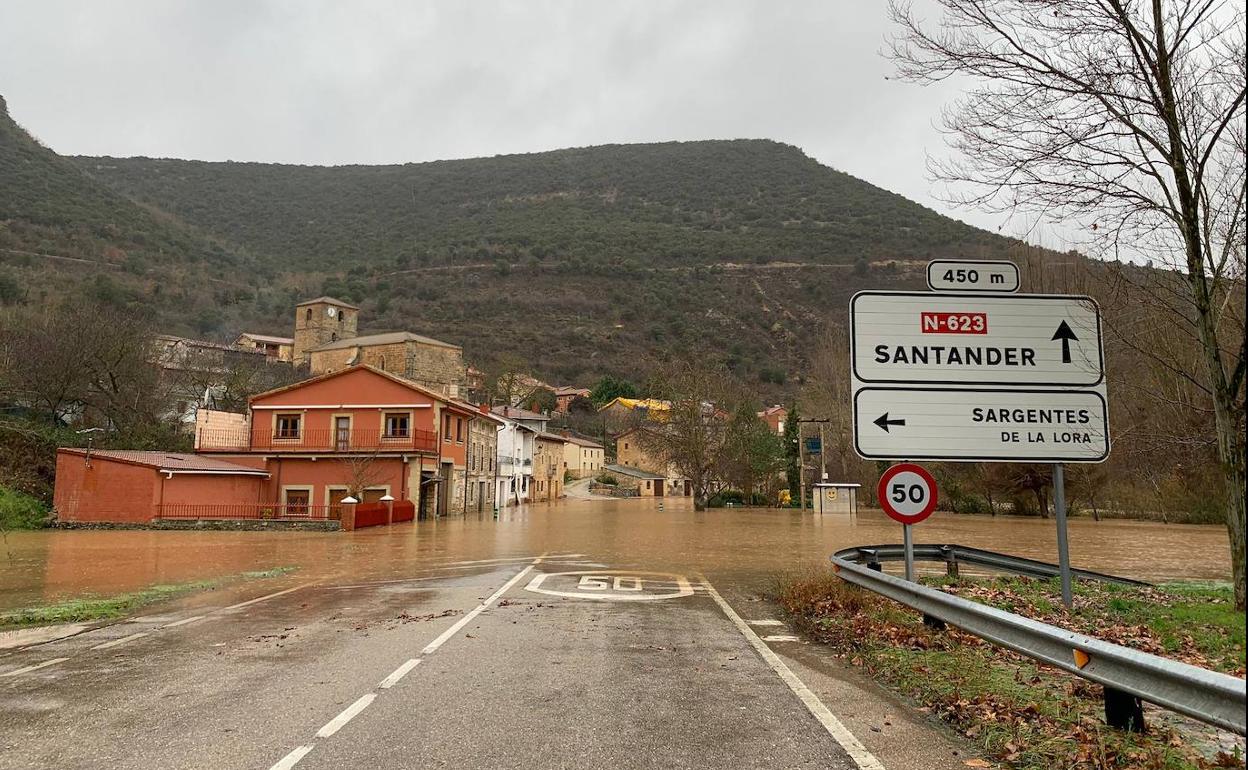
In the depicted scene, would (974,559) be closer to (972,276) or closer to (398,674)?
(972,276)

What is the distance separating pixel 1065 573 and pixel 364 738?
24.1 feet

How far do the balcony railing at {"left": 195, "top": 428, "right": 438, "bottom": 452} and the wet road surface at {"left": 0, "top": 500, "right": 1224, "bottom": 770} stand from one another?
2794 cm

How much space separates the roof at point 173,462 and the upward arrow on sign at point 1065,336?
34695 mm

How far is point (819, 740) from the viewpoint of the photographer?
480cm

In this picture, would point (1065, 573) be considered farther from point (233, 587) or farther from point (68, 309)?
point (68, 309)

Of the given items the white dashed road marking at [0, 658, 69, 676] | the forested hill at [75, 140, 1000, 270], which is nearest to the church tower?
the forested hill at [75, 140, 1000, 270]

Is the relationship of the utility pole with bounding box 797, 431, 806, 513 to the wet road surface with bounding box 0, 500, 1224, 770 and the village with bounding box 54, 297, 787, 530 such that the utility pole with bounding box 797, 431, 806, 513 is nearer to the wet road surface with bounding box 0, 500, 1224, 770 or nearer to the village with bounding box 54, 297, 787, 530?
the village with bounding box 54, 297, 787, 530

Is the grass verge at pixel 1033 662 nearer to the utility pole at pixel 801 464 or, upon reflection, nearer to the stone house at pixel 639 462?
the utility pole at pixel 801 464

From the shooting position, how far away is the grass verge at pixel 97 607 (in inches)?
417

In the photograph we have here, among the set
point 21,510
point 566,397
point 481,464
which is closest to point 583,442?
point 566,397

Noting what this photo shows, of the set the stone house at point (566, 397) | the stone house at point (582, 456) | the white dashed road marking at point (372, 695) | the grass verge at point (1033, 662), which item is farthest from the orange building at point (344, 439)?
the stone house at point (566, 397)

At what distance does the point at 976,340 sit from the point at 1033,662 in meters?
3.51

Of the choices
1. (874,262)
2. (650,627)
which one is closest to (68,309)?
(650,627)

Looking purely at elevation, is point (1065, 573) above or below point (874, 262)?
below
